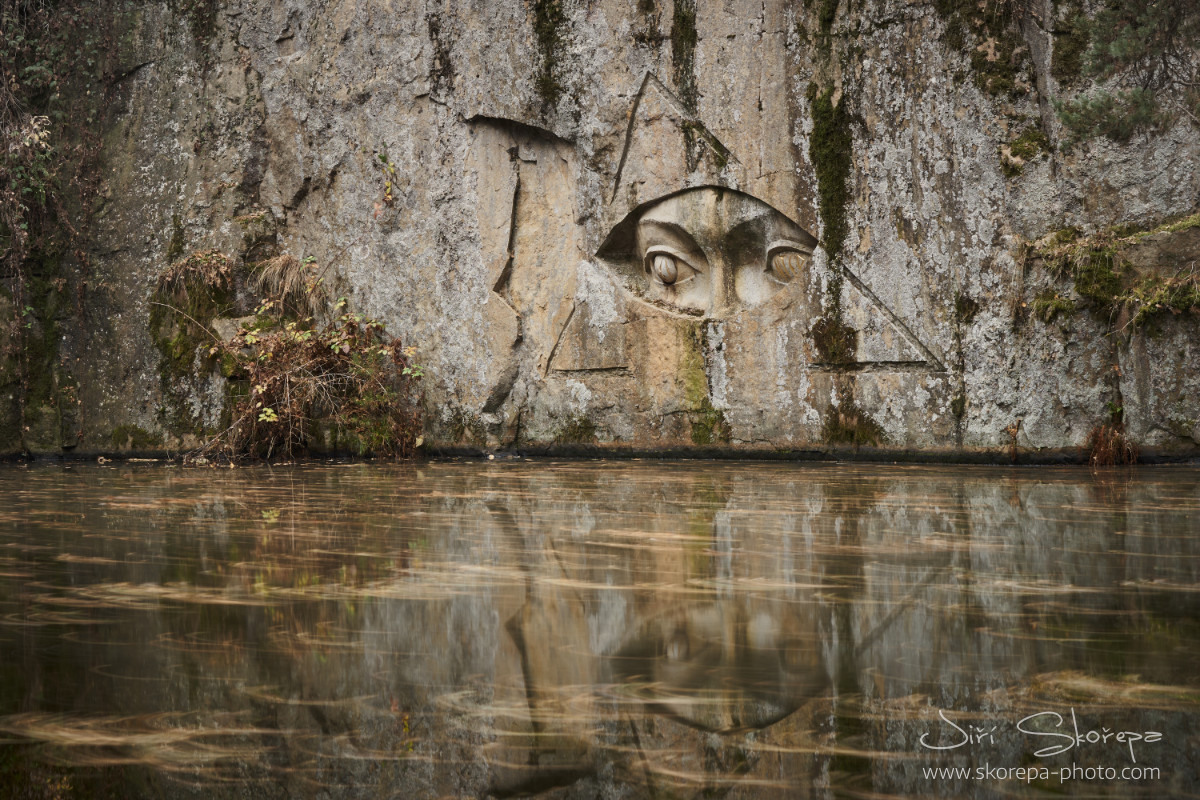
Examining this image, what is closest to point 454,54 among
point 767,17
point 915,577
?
point 767,17

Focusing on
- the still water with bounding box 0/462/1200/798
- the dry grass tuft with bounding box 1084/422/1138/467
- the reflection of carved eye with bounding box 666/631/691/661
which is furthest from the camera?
the dry grass tuft with bounding box 1084/422/1138/467

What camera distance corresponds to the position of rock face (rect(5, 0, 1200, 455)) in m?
6.48

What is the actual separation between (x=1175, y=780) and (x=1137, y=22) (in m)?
5.00

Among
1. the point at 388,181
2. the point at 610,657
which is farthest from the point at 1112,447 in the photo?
the point at 388,181

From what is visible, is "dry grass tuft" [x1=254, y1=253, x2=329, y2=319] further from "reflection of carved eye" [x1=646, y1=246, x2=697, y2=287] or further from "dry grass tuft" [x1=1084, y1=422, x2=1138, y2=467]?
"dry grass tuft" [x1=1084, y1=422, x2=1138, y2=467]

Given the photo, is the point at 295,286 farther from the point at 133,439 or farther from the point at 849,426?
the point at 849,426

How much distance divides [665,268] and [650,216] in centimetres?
42

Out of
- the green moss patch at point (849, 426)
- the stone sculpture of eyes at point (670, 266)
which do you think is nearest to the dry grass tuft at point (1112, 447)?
the green moss patch at point (849, 426)

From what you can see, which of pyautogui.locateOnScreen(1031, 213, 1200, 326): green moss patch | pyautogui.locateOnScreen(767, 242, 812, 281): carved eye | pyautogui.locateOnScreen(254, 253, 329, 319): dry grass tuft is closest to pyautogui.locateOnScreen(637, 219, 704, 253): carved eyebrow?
pyautogui.locateOnScreen(767, 242, 812, 281): carved eye

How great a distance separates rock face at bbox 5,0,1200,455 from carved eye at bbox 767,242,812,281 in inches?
0.9

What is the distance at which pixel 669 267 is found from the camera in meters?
7.58

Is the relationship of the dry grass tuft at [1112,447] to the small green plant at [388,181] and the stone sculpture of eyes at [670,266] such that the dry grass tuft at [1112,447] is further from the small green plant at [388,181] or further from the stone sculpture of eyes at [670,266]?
the small green plant at [388,181]

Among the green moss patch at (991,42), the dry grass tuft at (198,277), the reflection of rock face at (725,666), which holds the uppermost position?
the green moss patch at (991,42)

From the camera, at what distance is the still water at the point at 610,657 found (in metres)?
1.30
